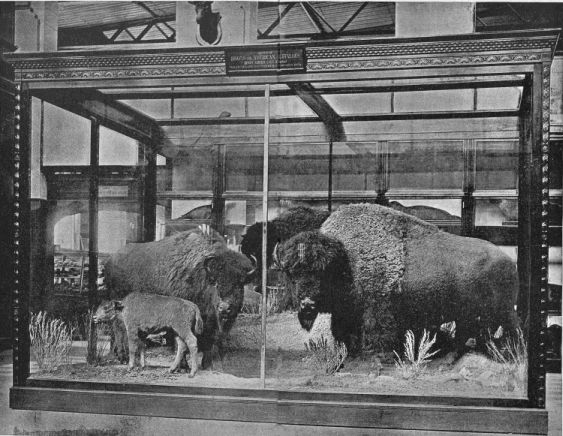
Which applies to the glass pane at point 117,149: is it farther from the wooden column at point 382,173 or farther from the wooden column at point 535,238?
the wooden column at point 535,238

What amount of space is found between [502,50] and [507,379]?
2.14 m

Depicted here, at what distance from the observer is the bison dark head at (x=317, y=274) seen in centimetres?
455

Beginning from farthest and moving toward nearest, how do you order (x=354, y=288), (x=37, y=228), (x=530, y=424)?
(x=37, y=228)
(x=354, y=288)
(x=530, y=424)

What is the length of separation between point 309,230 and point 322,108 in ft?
2.79

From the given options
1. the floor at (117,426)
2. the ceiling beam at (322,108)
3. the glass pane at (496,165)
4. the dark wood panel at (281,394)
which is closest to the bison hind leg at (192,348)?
the dark wood panel at (281,394)

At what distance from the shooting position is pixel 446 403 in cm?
439

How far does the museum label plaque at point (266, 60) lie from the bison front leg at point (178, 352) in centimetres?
191

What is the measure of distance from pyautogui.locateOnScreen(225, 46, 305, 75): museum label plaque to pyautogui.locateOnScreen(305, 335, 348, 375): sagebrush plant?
187 centimetres

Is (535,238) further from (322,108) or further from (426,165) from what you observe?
(322,108)

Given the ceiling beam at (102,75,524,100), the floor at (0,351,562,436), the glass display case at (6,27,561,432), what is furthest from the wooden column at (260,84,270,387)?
the floor at (0,351,562,436)

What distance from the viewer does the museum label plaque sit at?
457 centimetres

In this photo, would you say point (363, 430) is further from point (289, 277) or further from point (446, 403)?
point (289, 277)

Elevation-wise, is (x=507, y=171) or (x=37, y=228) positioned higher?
(x=507, y=171)

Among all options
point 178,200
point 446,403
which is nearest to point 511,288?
point 446,403
